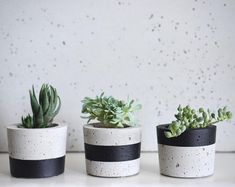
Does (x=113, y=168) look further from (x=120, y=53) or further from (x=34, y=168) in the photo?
(x=120, y=53)

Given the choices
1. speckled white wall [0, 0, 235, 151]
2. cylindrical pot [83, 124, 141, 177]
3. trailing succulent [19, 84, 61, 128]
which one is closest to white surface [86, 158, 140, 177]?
cylindrical pot [83, 124, 141, 177]

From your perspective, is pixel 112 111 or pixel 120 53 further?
pixel 120 53

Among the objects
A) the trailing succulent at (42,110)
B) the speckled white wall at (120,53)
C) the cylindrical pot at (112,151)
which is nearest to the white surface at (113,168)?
the cylindrical pot at (112,151)

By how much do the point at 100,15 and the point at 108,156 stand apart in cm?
38

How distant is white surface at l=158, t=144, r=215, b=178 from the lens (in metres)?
0.79

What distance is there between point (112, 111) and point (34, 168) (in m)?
0.18

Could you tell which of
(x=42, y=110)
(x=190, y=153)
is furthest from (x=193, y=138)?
(x=42, y=110)

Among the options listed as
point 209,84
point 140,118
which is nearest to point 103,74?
point 140,118

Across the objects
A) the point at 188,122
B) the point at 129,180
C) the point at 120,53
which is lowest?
the point at 129,180

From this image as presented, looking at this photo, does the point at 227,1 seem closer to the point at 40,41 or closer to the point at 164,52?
the point at 164,52

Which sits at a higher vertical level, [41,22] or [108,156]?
[41,22]

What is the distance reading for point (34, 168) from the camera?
804mm

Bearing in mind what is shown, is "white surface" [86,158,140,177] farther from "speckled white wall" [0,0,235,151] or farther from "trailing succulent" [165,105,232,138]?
"speckled white wall" [0,0,235,151]

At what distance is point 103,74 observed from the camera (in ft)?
3.41
